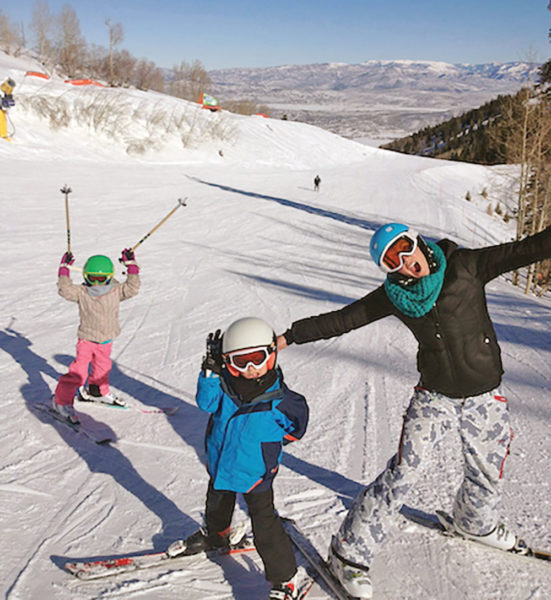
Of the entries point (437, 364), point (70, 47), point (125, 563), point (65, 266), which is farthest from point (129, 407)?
point (70, 47)

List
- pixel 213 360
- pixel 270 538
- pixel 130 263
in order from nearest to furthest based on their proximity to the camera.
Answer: pixel 213 360, pixel 270 538, pixel 130 263

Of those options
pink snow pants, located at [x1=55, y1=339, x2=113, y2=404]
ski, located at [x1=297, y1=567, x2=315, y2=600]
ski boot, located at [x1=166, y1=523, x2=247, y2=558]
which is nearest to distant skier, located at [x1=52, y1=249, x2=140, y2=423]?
pink snow pants, located at [x1=55, y1=339, x2=113, y2=404]

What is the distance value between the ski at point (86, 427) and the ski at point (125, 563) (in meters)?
1.50

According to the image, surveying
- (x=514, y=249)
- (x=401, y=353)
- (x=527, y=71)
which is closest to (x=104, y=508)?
(x=514, y=249)

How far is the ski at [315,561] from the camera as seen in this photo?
2.62 m

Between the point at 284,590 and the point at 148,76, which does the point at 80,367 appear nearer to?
the point at 284,590

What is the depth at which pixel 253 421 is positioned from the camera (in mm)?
2338

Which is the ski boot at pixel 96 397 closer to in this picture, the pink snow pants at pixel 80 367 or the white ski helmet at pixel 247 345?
the pink snow pants at pixel 80 367

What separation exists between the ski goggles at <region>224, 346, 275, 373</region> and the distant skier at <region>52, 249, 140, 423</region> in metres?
2.39

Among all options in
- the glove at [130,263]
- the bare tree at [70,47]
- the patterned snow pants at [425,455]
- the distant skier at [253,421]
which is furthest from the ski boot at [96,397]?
the bare tree at [70,47]

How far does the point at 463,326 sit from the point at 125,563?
2.17 m

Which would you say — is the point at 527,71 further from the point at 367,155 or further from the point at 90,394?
the point at 367,155

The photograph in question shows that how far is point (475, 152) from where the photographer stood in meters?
49.5

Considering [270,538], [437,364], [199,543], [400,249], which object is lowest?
[199,543]
